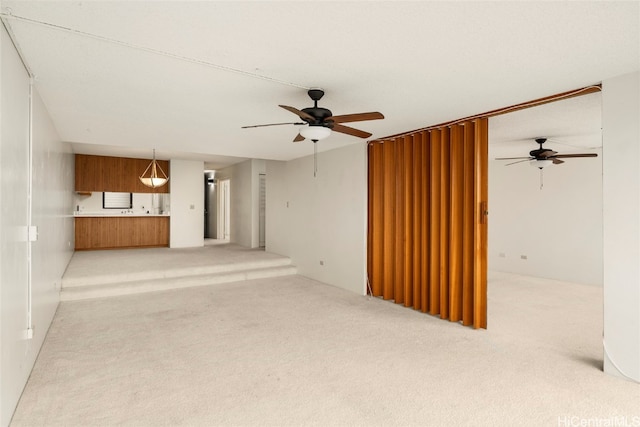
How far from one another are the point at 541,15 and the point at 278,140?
404 centimetres

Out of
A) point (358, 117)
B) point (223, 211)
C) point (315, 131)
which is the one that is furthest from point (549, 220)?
point (223, 211)

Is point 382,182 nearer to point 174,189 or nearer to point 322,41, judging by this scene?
point 322,41

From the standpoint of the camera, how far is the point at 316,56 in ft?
8.18

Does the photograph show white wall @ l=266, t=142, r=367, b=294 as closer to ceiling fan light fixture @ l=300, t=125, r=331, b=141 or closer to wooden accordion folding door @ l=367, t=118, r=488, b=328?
wooden accordion folding door @ l=367, t=118, r=488, b=328

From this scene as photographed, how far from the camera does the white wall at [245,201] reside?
948cm

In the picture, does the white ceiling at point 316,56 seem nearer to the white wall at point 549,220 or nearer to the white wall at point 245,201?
the white wall at point 549,220

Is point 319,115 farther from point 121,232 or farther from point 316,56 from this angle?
point 121,232

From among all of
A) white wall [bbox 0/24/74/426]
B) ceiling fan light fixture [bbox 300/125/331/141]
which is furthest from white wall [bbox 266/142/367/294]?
white wall [bbox 0/24/74/426]

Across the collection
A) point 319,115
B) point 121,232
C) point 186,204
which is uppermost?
point 319,115

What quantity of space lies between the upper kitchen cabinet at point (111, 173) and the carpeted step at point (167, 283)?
173 inches

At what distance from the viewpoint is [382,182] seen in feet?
17.6

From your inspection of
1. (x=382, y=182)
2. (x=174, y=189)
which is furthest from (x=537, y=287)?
(x=174, y=189)

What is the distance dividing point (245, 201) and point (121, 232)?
3522 mm

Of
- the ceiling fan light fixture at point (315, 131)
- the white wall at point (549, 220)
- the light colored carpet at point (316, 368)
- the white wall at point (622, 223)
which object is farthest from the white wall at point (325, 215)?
the white wall at point (549, 220)
